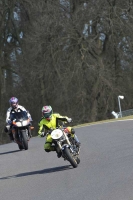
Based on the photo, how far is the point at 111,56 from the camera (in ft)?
127

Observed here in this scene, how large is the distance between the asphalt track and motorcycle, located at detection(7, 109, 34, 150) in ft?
1.02

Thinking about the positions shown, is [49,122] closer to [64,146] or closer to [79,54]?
[64,146]

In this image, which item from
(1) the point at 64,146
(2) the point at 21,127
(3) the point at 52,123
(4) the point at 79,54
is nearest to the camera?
(1) the point at 64,146

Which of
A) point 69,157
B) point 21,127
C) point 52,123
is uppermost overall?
point 52,123

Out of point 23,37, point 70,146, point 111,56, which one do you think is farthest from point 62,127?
point 23,37

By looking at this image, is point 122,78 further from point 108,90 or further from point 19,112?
point 19,112

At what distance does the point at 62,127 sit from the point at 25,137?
5.30m

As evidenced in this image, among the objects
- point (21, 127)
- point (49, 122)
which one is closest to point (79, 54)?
point (21, 127)

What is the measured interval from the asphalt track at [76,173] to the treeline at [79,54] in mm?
17854

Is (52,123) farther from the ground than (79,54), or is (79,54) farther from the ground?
(79,54)

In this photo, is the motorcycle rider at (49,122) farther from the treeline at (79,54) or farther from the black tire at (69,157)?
the treeline at (79,54)

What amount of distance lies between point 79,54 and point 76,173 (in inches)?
990

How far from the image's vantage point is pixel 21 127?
18.5 meters

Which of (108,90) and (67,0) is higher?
(67,0)
